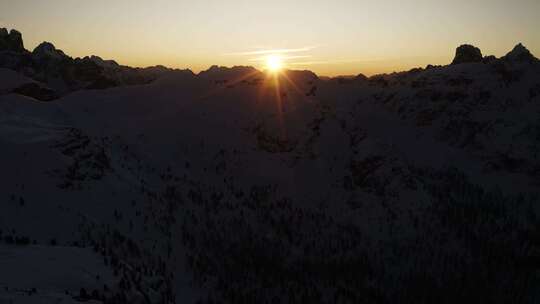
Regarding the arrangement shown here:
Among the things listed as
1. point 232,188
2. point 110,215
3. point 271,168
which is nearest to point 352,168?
point 271,168

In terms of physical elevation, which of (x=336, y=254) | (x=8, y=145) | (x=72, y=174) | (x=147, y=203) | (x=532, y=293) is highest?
(x=8, y=145)

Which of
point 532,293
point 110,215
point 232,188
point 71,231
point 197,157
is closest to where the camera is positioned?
point 71,231

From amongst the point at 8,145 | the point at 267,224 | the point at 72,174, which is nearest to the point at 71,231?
the point at 72,174

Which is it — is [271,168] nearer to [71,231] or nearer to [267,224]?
[267,224]

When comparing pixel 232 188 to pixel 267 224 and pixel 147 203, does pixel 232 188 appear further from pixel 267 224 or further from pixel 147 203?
pixel 147 203

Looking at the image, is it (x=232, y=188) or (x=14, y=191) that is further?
(x=232, y=188)

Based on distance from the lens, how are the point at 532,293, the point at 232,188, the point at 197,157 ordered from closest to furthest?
the point at 532,293 < the point at 232,188 < the point at 197,157

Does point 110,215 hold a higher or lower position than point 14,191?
lower
